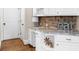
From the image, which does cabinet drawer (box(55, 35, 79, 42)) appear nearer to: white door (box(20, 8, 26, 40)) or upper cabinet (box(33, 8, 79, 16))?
upper cabinet (box(33, 8, 79, 16))

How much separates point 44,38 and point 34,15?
36 cm

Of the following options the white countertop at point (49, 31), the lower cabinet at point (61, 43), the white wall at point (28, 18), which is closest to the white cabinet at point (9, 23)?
the white wall at point (28, 18)

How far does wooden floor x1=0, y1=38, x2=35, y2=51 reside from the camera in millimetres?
1586

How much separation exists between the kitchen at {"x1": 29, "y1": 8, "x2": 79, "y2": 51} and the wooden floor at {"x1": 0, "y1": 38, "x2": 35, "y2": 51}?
0.11 meters

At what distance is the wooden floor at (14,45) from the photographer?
1586 millimetres

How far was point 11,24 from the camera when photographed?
1.58 m

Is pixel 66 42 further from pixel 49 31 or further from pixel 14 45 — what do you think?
pixel 14 45

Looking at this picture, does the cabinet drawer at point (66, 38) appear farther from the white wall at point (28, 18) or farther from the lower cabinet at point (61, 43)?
the white wall at point (28, 18)

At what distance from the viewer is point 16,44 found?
5.34 feet

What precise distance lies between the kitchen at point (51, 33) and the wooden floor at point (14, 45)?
11 centimetres

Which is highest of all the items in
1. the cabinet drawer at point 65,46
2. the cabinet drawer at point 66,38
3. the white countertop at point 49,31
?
the white countertop at point 49,31

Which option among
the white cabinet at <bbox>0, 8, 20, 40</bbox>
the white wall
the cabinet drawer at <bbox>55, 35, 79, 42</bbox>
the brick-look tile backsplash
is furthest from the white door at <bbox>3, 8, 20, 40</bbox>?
the cabinet drawer at <bbox>55, 35, 79, 42</bbox>
